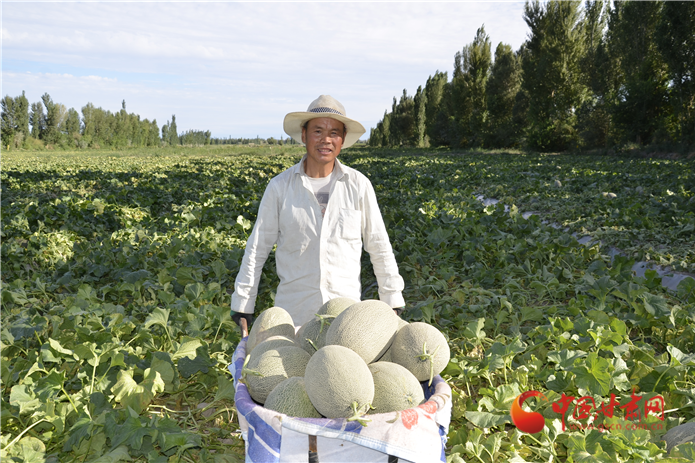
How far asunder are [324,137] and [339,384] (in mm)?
2044

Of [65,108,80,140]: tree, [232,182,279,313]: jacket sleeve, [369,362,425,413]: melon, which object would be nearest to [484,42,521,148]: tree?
[232,182,279,313]: jacket sleeve

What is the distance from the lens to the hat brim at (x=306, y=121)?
3.21m

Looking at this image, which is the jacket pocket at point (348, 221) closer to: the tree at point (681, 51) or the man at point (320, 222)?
the man at point (320, 222)

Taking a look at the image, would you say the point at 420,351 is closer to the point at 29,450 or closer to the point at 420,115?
the point at 29,450

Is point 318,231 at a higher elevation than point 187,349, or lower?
higher

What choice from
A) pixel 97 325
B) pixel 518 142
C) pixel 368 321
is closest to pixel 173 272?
pixel 97 325

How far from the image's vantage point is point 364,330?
1.97 metres

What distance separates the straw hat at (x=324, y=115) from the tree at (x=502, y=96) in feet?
144

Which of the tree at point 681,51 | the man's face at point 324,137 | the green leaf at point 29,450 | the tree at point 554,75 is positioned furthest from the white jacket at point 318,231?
the tree at point 554,75

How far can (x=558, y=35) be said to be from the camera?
119ft

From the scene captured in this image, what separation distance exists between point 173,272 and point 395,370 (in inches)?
153

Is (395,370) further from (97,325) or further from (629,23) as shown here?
(629,23)

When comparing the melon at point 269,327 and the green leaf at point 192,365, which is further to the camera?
the green leaf at point 192,365

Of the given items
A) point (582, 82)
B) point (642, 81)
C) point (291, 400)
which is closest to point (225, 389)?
point (291, 400)
